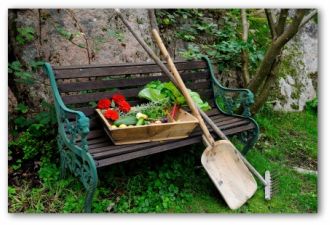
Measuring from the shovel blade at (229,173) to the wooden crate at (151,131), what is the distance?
25cm

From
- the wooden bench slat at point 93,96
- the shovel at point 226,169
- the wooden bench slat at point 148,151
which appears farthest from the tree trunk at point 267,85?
the wooden bench slat at point 93,96

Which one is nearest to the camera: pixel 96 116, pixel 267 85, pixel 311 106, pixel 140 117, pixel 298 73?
pixel 140 117

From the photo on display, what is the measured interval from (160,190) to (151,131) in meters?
0.56

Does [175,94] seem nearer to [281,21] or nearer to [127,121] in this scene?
[127,121]

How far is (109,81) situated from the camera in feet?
10.6

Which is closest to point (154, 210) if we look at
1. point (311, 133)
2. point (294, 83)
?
point (311, 133)

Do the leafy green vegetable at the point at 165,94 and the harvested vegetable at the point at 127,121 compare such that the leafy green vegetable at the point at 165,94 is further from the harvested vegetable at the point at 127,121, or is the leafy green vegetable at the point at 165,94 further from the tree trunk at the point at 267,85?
the tree trunk at the point at 267,85

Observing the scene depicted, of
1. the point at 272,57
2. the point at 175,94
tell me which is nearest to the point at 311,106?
the point at 272,57

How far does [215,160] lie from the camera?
10.4 ft

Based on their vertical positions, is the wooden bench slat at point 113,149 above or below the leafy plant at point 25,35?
below

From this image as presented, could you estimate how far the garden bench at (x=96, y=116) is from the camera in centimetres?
269

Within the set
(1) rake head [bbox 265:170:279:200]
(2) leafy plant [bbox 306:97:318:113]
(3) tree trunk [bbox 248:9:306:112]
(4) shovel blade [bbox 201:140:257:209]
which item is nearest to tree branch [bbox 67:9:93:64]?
(4) shovel blade [bbox 201:140:257:209]

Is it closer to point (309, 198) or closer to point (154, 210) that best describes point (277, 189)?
point (309, 198)

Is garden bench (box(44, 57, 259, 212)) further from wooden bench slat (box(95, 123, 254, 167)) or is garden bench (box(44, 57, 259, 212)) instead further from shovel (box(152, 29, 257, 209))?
shovel (box(152, 29, 257, 209))
